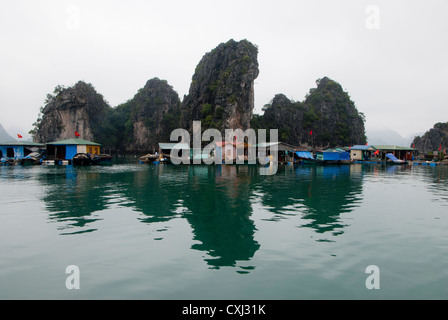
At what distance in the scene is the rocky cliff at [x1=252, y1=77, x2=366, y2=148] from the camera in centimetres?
7994

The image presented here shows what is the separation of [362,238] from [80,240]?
333 inches

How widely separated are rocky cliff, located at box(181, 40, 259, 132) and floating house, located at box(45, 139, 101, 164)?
81.9 ft

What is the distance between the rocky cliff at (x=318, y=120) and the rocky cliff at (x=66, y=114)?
45380 mm

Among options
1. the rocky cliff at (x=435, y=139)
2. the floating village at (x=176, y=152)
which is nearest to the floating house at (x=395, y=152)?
the floating village at (x=176, y=152)

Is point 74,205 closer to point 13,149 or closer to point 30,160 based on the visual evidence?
point 30,160

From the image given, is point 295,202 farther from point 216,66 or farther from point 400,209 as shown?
point 216,66

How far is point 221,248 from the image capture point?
7848mm

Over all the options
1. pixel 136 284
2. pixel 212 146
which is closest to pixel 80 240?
pixel 136 284

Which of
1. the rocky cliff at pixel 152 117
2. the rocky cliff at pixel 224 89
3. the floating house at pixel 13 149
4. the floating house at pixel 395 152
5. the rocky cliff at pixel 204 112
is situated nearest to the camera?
the floating house at pixel 13 149

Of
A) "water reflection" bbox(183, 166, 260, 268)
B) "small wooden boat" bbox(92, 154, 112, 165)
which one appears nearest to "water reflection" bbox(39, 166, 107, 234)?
"water reflection" bbox(183, 166, 260, 268)

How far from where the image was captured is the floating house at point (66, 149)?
45250mm

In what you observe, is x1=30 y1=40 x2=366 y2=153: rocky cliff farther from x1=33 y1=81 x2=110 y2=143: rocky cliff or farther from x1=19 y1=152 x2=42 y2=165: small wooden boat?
x1=19 y1=152 x2=42 y2=165: small wooden boat

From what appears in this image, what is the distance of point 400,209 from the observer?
13.0 metres

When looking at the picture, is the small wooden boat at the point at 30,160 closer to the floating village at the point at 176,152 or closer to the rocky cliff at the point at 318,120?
the floating village at the point at 176,152
